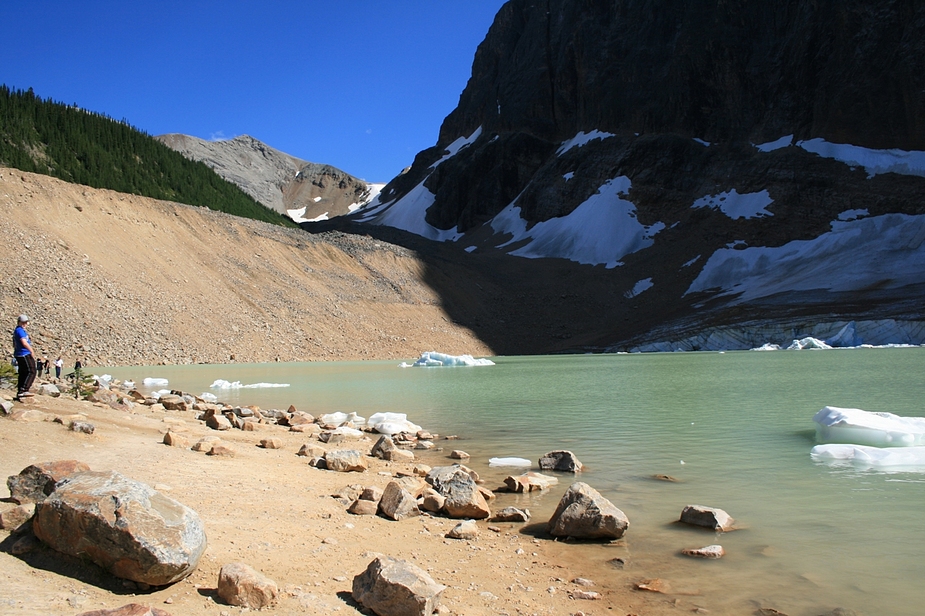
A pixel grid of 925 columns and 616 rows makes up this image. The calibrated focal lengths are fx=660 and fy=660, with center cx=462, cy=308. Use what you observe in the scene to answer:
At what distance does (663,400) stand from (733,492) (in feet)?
36.0

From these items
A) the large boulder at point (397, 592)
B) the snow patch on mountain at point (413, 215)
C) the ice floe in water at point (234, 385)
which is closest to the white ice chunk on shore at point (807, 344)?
the ice floe in water at point (234, 385)

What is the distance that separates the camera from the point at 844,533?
6.41m

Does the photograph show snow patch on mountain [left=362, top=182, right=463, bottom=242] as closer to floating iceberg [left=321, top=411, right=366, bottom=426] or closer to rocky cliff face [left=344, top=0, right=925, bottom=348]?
rocky cliff face [left=344, top=0, right=925, bottom=348]

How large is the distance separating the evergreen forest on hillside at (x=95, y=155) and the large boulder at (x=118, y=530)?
171 ft

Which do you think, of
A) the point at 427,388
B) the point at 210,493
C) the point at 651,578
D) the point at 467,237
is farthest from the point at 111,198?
the point at 467,237

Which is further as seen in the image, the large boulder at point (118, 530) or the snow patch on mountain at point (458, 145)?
the snow patch on mountain at point (458, 145)

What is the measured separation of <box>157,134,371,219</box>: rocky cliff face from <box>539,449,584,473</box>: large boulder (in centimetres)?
16779

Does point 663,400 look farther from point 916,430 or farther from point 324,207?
point 324,207

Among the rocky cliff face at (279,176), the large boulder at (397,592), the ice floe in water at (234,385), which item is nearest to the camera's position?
the large boulder at (397,592)

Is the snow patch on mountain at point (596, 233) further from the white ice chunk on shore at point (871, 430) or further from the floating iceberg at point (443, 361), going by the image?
the white ice chunk on shore at point (871, 430)

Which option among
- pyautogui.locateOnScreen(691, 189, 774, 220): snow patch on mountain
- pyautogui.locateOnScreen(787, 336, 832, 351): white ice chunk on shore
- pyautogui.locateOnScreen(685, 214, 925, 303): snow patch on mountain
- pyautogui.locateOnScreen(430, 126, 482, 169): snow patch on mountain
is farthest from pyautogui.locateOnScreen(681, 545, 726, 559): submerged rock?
pyautogui.locateOnScreen(430, 126, 482, 169): snow patch on mountain

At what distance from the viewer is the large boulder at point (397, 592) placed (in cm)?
445

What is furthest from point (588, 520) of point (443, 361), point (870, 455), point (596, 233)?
point (596, 233)

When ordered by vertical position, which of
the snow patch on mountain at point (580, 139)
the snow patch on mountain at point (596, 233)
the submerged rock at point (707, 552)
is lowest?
the submerged rock at point (707, 552)
